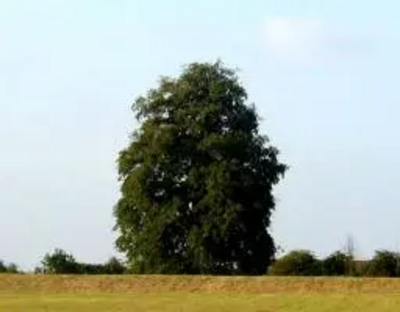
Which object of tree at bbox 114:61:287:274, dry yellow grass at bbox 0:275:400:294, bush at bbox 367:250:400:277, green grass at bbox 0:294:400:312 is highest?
tree at bbox 114:61:287:274

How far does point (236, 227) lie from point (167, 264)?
4.39m

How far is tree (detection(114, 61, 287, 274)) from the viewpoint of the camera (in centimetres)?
5675

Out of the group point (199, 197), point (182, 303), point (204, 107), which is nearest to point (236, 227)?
point (199, 197)

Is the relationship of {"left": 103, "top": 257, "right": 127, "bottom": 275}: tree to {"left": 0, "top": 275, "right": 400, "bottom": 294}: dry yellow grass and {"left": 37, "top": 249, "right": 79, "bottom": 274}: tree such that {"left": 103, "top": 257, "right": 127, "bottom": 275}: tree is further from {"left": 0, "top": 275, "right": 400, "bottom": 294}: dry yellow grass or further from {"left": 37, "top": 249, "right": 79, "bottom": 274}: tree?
{"left": 0, "top": 275, "right": 400, "bottom": 294}: dry yellow grass

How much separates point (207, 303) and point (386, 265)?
22590 mm

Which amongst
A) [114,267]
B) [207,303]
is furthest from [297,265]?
[207,303]

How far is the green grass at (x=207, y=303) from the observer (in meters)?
32.3

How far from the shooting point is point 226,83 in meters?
58.5

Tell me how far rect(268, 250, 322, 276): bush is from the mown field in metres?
16.8

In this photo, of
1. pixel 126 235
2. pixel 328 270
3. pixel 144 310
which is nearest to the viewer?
pixel 144 310

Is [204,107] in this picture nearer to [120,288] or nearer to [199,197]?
[199,197]

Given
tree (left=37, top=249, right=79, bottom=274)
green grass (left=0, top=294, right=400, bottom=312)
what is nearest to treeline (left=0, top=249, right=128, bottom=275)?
tree (left=37, top=249, right=79, bottom=274)

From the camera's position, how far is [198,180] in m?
57.3

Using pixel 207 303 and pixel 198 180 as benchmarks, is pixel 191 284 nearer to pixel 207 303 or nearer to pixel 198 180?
pixel 207 303
